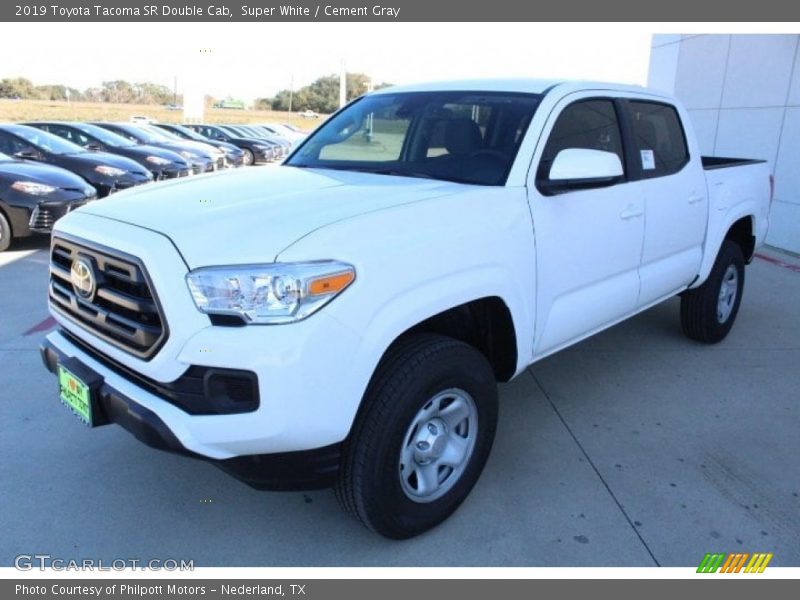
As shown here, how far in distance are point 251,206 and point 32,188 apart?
672cm

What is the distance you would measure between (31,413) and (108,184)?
694cm

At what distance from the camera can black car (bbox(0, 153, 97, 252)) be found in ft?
25.6

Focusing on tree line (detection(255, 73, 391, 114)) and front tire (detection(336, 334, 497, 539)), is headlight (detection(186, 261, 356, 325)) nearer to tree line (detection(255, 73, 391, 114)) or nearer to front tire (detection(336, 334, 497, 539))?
front tire (detection(336, 334, 497, 539))

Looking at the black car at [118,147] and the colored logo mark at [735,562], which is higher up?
the black car at [118,147]

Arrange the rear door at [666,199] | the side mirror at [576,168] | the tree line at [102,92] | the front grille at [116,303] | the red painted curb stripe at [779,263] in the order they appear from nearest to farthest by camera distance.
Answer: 1. the front grille at [116,303]
2. the side mirror at [576,168]
3. the rear door at [666,199]
4. the red painted curb stripe at [779,263]
5. the tree line at [102,92]

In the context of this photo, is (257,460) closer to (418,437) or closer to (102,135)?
(418,437)

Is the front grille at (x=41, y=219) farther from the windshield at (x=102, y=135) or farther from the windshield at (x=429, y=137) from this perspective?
the windshield at (x=102, y=135)

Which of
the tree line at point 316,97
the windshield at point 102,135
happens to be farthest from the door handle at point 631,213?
the tree line at point 316,97

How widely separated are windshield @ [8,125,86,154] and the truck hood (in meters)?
8.24

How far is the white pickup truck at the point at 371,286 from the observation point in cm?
216

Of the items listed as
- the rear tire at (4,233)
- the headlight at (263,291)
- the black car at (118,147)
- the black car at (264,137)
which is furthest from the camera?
the black car at (264,137)

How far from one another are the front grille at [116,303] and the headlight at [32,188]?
601cm

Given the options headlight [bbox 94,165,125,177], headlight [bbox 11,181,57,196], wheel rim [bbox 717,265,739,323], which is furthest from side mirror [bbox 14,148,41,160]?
wheel rim [bbox 717,265,739,323]

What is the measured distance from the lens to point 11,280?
21.6 feet
